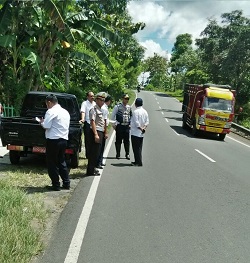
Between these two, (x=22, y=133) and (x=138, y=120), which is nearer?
(x=22, y=133)

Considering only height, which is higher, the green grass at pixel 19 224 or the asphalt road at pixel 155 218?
the green grass at pixel 19 224

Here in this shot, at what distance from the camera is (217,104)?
61.0 ft

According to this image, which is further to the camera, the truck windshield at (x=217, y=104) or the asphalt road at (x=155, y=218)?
the truck windshield at (x=217, y=104)

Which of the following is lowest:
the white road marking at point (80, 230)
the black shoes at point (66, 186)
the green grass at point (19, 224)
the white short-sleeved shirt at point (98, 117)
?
the black shoes at point (66, 186)

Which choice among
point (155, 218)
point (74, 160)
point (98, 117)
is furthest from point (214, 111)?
point (155, 218)

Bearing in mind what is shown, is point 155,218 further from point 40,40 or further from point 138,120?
point 40,40

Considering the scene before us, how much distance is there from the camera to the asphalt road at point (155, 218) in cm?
436

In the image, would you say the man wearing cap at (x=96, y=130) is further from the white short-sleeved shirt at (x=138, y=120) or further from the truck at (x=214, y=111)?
the truck at (x=214, y=111)

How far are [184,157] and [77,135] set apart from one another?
4.78 meters

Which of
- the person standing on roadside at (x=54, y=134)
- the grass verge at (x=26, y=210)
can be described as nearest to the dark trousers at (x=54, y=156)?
the person standing on roadside at (x=54, y=134)

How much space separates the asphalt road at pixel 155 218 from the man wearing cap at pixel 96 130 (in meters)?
0.38

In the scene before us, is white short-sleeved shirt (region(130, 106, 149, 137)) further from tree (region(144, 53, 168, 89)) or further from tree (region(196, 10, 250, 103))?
tree (region(144, 53, 168, 89))

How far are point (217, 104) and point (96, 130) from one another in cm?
1204

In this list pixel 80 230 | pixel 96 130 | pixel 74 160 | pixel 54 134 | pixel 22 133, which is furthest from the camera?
pixel 74 160
